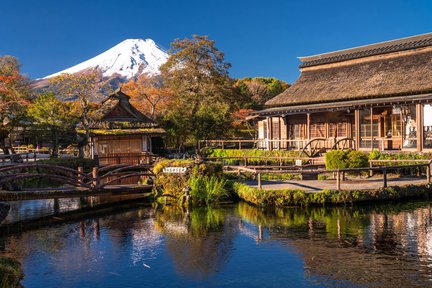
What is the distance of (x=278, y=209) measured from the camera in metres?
16.1

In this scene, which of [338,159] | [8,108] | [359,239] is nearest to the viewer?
[359,239]

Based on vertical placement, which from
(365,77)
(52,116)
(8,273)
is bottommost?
(8,273)

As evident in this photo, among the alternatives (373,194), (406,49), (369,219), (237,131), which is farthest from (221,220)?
(237,131)

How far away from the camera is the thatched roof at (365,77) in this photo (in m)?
27.2

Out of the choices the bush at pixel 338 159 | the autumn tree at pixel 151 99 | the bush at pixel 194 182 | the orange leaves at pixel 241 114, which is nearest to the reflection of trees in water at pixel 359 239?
the bush at pixel 194 182

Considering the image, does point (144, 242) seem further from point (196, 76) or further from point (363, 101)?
point (196, 76)

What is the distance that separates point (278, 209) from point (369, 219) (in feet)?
10.8

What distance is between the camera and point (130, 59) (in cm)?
17212

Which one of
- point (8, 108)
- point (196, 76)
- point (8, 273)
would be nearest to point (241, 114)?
point (196, 76)

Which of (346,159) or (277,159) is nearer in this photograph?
(346,159)

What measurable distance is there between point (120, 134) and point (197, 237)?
17.5 metres

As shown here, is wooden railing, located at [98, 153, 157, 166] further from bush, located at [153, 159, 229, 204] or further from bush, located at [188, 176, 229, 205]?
bush, located at [188, 176, 229, 205]

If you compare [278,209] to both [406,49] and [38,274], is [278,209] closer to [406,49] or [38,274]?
[38,274]

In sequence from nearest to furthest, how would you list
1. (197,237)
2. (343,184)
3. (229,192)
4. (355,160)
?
(197,237), (343,184), (229,192), (355,160)
